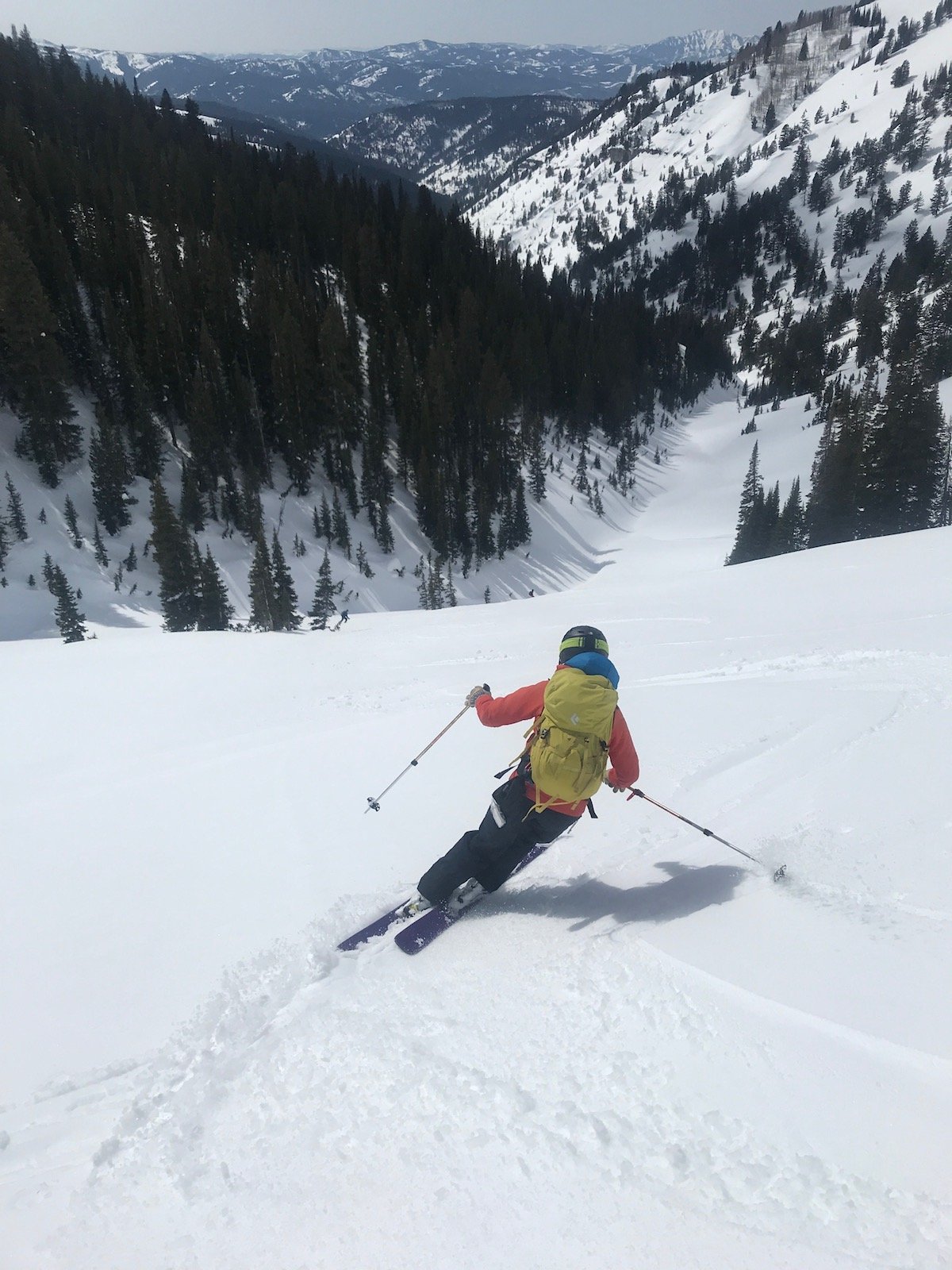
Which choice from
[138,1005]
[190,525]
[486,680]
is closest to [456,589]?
[190,525]

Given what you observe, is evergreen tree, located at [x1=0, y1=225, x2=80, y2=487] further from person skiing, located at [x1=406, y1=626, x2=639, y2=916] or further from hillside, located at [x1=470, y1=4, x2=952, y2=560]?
hillside, located at [x1=470, y1=4, x2=952, y2=560]

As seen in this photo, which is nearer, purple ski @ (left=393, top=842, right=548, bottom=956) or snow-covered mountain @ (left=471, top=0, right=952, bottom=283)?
purple ski @ (left=393, top=842, right=548, bottom=956)

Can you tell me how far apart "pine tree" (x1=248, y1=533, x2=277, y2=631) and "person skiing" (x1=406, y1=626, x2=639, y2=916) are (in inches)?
1128

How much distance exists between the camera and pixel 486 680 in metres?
9.66

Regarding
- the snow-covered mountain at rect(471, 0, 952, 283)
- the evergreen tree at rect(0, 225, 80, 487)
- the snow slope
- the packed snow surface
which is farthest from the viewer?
the snow-covered mountain at rect(471, 0, 952, 283)

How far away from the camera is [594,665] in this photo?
14.5 feet

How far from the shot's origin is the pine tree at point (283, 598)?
32.5 m

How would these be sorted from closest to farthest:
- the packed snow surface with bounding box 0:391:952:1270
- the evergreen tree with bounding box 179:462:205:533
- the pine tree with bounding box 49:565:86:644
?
the packed snow surface with bounding box 0:391:952:1270 < the pine tree with bounding box 49:565:86:644 < the evergreen tree with bounding box 179:462:205:533

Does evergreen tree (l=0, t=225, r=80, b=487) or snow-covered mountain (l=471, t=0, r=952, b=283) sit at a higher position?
snow-covered mountain (l=471, t=0, r=952, b=283)

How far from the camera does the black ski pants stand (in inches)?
180

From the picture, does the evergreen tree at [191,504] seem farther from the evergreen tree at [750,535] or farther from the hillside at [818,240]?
the hillside at [818,240]

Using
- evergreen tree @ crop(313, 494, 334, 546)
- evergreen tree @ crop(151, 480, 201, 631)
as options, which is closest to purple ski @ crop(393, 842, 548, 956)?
A: evergreen tree @ crop(151, 480, 201, 631)

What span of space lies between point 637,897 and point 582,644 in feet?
6.19

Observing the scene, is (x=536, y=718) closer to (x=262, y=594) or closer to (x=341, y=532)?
(x=262, y=594)
